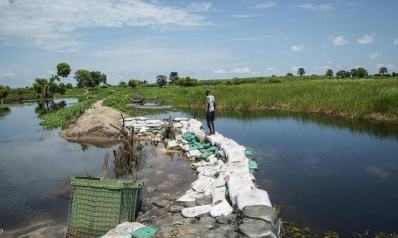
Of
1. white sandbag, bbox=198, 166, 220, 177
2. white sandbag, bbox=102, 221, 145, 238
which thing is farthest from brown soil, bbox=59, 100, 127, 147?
white sandbag, bbox=102, 221, 145, 238

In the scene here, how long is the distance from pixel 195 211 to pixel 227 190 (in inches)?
28.2

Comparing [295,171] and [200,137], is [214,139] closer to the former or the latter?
[200,137]

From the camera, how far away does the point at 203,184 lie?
18.7 ft

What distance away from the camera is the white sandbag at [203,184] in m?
5.53

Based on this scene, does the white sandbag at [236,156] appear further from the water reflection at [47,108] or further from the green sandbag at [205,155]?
the water reflection at [47,108]

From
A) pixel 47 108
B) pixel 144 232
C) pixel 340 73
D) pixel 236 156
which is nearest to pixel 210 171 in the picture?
pixel 236 156

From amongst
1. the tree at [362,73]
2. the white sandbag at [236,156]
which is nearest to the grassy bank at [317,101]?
the white sandbag at [236,156]

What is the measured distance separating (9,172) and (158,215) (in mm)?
5044

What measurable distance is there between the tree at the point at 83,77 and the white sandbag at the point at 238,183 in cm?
5984

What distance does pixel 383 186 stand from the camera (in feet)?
18.7

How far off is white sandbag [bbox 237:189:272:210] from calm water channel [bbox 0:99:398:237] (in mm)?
818

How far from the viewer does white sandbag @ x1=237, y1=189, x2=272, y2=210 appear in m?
3.94

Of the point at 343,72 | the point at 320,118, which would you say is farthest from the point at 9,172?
the point at 343,72

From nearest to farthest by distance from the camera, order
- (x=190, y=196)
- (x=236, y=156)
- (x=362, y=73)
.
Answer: (x=190, y=196), (x=236, y=156), (x=362, y=73)
